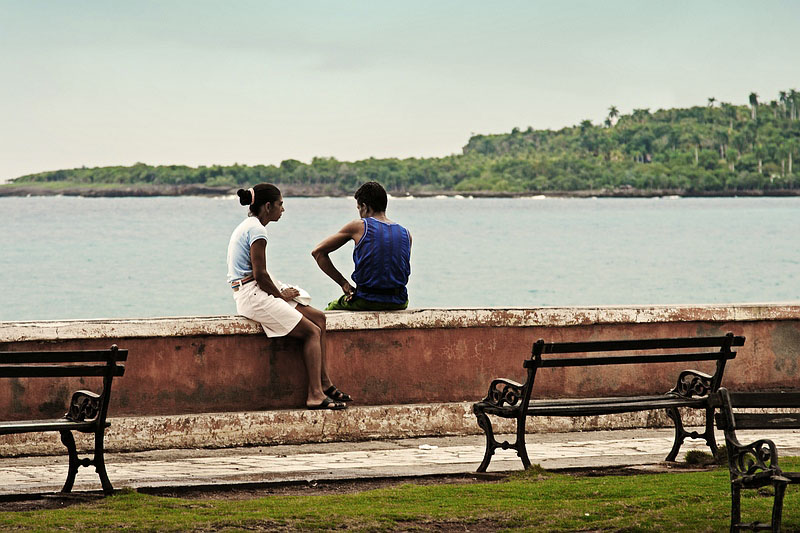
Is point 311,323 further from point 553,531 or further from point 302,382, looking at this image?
point 553,531

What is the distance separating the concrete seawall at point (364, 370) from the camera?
8.17 meters

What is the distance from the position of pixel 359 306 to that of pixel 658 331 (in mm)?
2293

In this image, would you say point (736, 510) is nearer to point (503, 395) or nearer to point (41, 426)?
point (503, 395)

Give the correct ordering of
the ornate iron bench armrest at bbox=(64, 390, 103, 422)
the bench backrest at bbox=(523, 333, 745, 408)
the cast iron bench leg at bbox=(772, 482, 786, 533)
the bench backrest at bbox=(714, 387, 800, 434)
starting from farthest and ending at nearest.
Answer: the bench backrest at bbox=(523, 333, 745, 408), the ornate iron bench armrest at bbox=(64, 390, 103, 422), the bench backrest at bbox=(714, 387, 800, 434), the cast iron bench leg at bbox=(772, 482, 786, 533)

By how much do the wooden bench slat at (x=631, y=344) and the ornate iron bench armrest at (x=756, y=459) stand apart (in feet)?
5.73

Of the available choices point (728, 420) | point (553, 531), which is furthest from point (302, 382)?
point (728, 420)

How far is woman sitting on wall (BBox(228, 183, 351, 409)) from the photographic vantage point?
8.40 m

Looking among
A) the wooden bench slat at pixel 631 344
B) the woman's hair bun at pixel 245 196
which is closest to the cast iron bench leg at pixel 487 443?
the wooden bench slat at pixel 631 344

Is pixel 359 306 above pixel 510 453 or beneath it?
above

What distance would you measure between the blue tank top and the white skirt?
2.17 ft

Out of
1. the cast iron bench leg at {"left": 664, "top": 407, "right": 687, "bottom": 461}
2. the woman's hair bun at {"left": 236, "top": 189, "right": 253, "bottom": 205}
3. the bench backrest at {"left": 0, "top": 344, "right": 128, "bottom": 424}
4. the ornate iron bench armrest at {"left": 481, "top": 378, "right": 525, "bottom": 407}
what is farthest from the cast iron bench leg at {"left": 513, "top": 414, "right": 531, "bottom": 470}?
the woman's hair bun at {"left": 236, "top": 189, "right": 253, "bottom": 205}

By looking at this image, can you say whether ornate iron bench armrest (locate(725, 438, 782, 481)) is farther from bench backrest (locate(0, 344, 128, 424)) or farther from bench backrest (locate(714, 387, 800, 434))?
bench backrest (locate(0, 344, 128, 424))

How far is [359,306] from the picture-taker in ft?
29.2

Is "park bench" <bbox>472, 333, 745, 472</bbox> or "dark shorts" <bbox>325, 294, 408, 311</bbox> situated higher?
"dark shorts" <bbox>325, 294, 408, 311</bbox>
